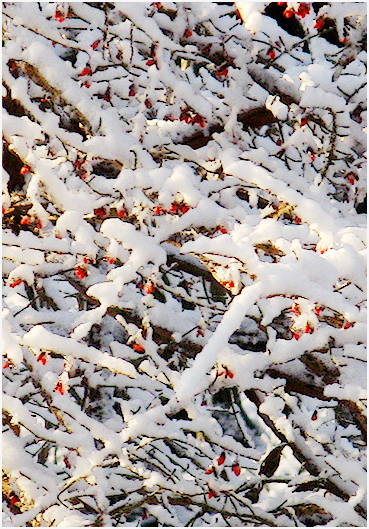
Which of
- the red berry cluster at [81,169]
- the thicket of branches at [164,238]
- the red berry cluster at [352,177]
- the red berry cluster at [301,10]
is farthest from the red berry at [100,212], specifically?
the red berry cluster at [352,177]

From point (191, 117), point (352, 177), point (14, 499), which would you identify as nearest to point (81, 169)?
point (191, 117)

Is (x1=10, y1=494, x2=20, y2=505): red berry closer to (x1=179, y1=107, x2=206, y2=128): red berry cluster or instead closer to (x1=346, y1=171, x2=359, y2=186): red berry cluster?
(x1=179, y1=107, x2=206, y2=128): red berry cluster

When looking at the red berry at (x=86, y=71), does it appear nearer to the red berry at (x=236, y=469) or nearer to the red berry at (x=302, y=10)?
the red berry at (x=302, y=10)

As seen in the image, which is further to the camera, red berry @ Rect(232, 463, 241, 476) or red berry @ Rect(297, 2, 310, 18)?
red berry @ Rect(232, 463, 241, 476)

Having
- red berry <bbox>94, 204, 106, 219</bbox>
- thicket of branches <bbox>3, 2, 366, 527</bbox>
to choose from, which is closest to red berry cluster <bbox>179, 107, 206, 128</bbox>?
thicket of branches <bbox>3, 2, 366, 527</bbox>

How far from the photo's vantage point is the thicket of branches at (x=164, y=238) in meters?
2.10

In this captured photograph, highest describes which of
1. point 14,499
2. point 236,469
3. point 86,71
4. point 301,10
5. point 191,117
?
point 301,10

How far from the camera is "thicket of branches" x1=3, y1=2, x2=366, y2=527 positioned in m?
2.10

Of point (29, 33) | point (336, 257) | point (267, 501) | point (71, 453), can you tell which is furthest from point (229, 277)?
point (267, 501)

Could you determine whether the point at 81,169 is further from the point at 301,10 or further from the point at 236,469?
the point at 236,469

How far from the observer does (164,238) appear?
91.0 inches

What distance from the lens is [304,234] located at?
191 cm

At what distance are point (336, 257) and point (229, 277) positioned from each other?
0.32 m

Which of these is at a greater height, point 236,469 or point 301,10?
point 301,10
